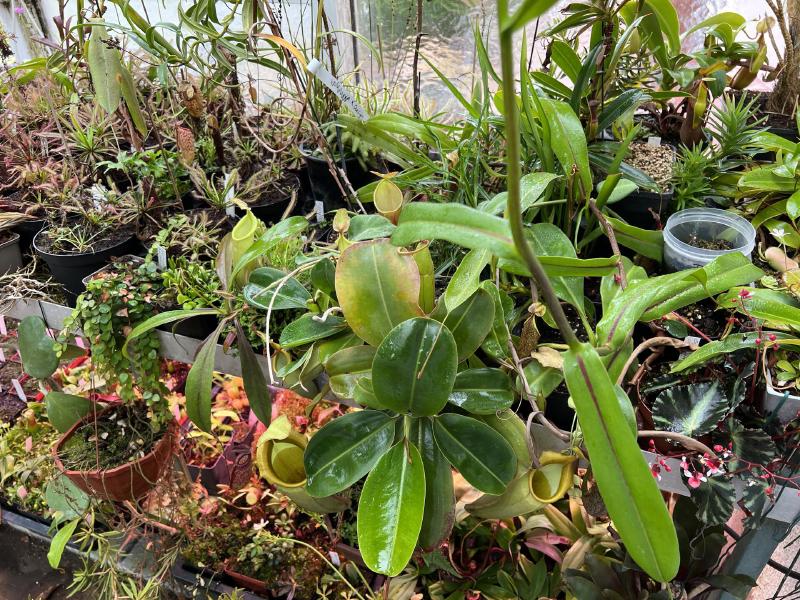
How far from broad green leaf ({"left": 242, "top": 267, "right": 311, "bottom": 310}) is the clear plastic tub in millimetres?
587

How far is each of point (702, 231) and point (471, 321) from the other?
1.72ft

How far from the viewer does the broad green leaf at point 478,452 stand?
73cm

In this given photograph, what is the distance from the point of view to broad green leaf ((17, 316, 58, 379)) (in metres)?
1.21

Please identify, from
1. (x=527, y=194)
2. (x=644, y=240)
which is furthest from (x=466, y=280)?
(x=644, y=240)

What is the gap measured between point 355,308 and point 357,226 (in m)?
0.20

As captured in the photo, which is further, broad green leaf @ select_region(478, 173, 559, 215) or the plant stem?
broad green leaf @ select_region(478, 173, 559, 215)

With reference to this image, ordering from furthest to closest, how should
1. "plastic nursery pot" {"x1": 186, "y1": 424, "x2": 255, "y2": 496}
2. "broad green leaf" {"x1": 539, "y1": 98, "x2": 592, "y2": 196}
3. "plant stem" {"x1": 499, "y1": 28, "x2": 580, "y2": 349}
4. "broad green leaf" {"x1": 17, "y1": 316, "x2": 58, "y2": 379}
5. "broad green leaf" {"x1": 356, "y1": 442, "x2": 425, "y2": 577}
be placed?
"plastic nursery pot" {"x1": 186, "y1": 424, "x2": 255, "y2": 496} → "broad green leaf" {"x1": 17, "y1": 316, "x2": 58, "y2": 379} → "broad green leaf" {"x1": 539, "y1": 98, "x2": 592, "y2": 196} → "broad green leaf" {"x1": 356, "y1": 442, "x2": 425, "y2": 577} → "plant stem" {"x1": 499, "y1": 28, "x2": 580, "y2": 349}

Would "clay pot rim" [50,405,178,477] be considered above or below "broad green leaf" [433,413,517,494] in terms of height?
below

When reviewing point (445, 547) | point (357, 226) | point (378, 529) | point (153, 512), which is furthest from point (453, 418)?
point (153, 512)

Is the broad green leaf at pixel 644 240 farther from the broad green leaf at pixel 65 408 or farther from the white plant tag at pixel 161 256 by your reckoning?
the broad green leaf at pixel 65 408

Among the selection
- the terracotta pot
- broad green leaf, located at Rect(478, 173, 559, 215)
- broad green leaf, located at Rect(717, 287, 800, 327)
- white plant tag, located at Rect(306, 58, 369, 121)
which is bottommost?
the terracotta pot

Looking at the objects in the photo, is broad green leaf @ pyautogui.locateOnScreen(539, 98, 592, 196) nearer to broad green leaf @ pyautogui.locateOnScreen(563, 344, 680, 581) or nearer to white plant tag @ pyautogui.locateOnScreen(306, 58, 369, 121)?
white plant tag @ pyautogui.locateOnScreen(306, 58, 369, 121)

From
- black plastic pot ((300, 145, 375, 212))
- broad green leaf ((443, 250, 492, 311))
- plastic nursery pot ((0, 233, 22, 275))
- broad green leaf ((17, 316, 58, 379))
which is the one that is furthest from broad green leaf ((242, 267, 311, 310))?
plastic nursery pot ((0, 233, 22, 275))

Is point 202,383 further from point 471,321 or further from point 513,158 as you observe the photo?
point 513,158
